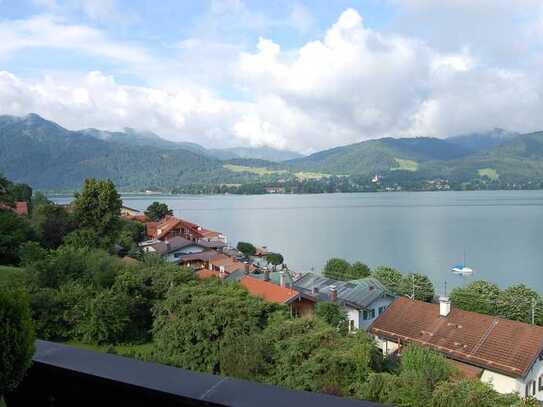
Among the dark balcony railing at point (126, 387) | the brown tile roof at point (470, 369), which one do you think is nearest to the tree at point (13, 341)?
the dark balcony railing at point (126, 387)

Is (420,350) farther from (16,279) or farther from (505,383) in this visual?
(16,279)

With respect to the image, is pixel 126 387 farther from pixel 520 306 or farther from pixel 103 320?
pixel 520 306

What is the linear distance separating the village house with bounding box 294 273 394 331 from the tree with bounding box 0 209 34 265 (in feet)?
38.3

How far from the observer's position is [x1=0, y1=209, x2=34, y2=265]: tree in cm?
1919

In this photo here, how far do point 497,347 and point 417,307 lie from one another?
396 centimetres

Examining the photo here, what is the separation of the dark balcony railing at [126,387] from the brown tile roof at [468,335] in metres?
15.3

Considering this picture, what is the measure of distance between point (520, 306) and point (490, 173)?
18553 centimetres

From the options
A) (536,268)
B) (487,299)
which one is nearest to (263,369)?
(487,299)

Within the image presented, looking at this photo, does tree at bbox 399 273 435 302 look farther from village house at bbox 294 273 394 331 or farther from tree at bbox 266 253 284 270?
tree at bbox 266 253 284 270

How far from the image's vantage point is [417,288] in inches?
1137

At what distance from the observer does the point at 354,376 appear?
33.6 ft

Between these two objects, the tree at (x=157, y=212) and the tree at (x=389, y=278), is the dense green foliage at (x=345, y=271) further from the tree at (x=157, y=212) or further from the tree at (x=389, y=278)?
the tree at (x=157, y=212)

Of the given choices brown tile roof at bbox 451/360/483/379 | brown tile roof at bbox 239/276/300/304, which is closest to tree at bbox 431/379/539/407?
brown tile roof at bbox 451/360/483/379

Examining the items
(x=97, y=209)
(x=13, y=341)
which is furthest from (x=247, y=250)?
(x=13, y=341)
